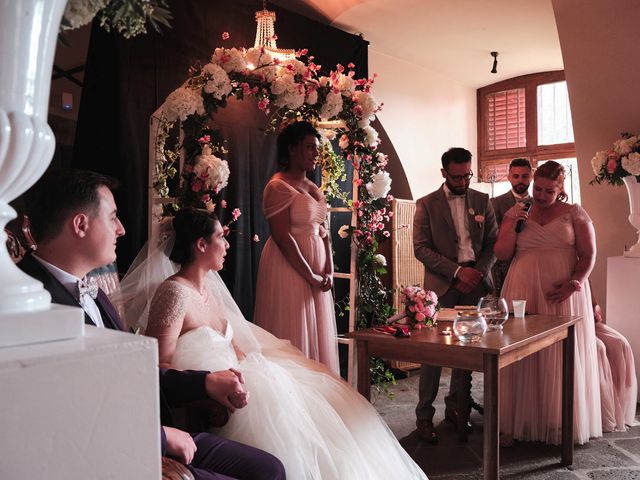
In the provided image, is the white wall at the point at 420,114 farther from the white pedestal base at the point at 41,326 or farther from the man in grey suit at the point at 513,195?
the white pedestal base at the point at 41,326

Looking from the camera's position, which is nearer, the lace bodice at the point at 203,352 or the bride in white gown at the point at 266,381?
the bride in white gown at the point at 266,381

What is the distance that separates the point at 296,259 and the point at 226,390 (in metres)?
1.69

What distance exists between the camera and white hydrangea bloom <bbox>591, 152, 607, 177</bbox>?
4.89 meters

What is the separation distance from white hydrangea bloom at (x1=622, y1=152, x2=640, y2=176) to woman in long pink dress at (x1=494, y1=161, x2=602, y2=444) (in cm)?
112

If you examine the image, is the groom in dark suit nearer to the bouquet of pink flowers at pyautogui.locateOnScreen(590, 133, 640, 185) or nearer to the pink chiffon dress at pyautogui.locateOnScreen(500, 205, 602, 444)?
the pink chiffon dress at pyautogui.locateOnScreen(500, 205, 602, 444)

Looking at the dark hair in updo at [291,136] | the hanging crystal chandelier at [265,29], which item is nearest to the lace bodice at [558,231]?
the dark hair in updo at [291,136]

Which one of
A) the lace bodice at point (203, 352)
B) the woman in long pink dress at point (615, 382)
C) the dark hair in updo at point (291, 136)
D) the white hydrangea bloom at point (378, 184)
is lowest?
the woman in long pink dress at point (615, 382)

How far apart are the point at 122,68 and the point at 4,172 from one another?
3.22m

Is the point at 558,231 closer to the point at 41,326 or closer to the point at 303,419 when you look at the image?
the point at 303,419

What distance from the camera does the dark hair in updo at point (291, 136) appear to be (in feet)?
12.4

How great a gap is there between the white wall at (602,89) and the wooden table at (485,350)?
243cm

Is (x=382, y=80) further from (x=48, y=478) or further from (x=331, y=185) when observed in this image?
(x=48, y=478)

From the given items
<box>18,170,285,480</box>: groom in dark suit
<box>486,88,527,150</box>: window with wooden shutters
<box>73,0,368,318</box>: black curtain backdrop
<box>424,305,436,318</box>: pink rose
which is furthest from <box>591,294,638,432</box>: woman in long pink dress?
<box>486,88,527,150</box>: window with wooden shutters

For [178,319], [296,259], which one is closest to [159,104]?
[296,259]
